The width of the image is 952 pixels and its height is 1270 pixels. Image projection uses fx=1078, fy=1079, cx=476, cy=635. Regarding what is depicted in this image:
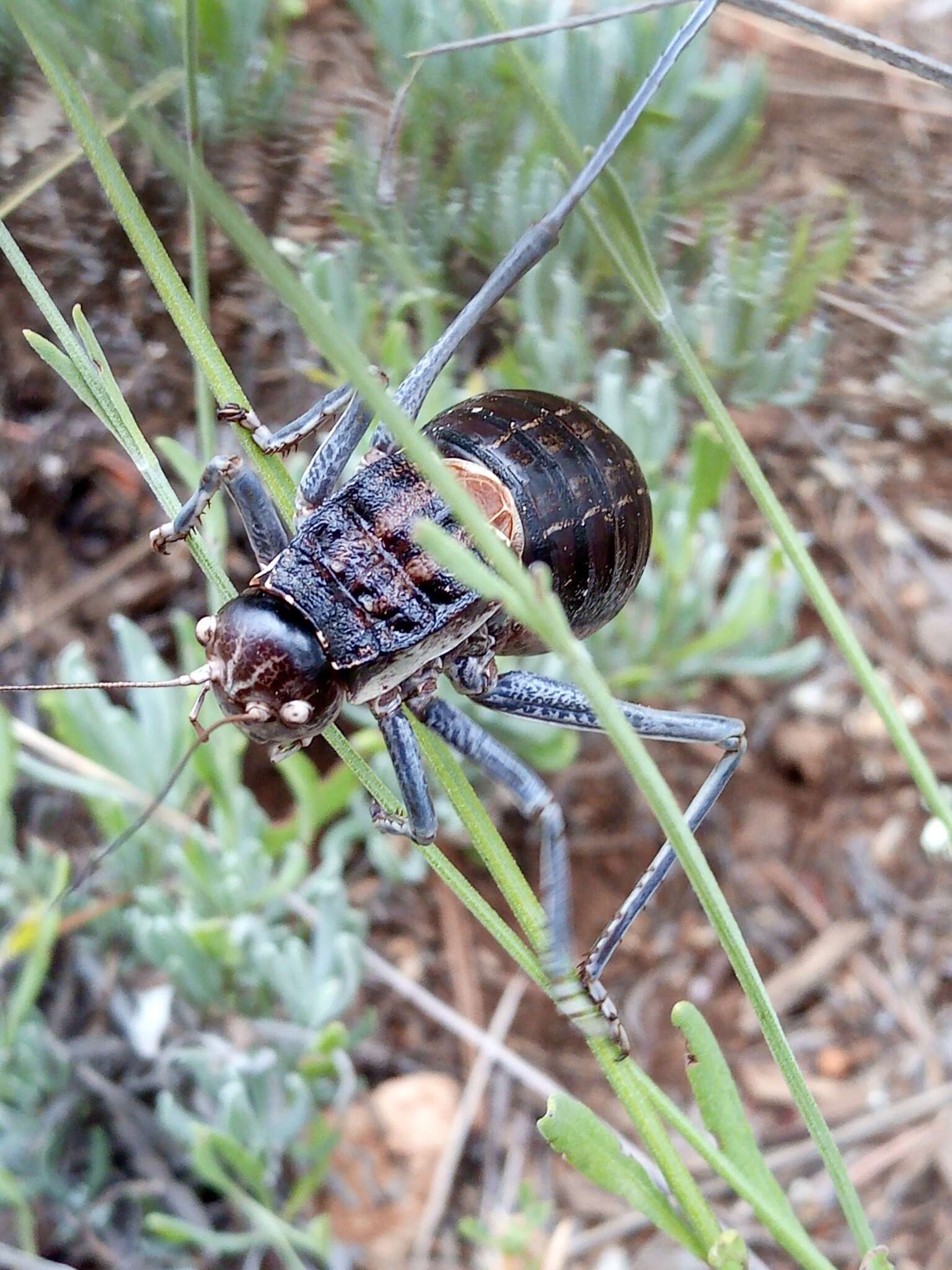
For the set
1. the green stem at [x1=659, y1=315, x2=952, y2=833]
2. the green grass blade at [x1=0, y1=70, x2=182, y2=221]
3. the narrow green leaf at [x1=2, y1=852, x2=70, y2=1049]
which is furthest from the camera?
the narrow green leaf at [x1=2, y1=852, x2=70, y2=1049]

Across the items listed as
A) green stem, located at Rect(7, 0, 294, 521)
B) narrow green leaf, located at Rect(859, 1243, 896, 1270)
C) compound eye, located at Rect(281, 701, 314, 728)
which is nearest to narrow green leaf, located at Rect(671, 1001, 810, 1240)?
narrow green leaf, located at Rect(859, 1243, 896, 1270)

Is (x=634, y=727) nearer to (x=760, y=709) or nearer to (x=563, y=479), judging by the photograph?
(x=563, y=479)

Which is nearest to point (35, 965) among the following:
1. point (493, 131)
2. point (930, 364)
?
point (493, 131)

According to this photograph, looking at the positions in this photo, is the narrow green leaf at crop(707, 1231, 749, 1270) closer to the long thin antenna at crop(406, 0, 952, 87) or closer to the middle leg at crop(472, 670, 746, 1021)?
the middle leg at crop(472, 670, 746, 1021)

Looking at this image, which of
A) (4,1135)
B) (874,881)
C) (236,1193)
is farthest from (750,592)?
(4,1135)

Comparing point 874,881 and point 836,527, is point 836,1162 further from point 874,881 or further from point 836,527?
point 836,527
